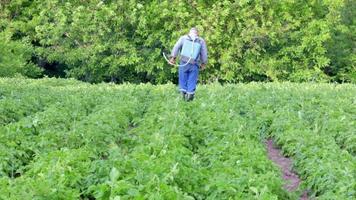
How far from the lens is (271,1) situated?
1309 inches

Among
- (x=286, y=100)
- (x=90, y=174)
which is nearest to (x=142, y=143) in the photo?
(x=90, y=174)

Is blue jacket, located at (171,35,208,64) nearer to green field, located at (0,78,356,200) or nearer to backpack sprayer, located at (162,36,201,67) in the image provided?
backpack sprayer, located at (162,36,201,67)

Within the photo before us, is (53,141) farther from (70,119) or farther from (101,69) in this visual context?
(101,69)

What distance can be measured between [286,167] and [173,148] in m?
2.21

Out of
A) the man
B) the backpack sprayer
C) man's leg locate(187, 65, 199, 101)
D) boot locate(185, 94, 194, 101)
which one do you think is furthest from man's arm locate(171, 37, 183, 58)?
boot locate(185, 94, 194, 101)

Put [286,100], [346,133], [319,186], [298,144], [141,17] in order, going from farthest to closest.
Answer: [141,17] < [286,100] < [346,133] < [298,144] < [319,186]

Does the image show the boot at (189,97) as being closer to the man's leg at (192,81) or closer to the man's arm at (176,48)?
the man's leg at (192,81)

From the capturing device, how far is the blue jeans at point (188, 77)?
574 inches

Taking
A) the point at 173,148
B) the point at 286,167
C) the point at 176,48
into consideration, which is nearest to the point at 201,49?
the point at 176,48

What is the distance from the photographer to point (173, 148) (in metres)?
7.66

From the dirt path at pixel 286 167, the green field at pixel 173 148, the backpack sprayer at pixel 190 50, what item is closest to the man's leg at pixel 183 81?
the backpack sprayer at pixel 190 50

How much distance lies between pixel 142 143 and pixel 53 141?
1192 mm

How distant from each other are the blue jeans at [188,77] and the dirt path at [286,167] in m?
3.75

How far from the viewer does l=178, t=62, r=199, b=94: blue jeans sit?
1457cm
